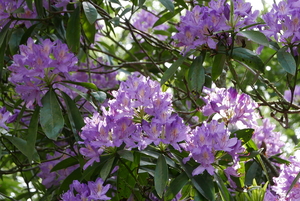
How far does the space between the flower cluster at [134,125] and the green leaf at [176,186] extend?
0.33 feet

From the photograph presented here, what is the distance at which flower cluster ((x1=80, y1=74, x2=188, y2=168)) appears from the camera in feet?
4.82

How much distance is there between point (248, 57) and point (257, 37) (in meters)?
0.10

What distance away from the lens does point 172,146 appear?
158cm

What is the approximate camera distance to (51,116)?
1.55 meters

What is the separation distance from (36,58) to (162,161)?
52cm

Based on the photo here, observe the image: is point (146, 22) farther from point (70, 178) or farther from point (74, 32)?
point (70, 178)

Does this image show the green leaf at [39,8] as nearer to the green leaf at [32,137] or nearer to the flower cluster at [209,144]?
the green leaf at [32,137]

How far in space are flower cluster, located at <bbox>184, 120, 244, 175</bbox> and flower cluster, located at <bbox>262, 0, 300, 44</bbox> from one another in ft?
1.28

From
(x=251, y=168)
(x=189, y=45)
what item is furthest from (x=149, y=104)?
(x=251, y=168)

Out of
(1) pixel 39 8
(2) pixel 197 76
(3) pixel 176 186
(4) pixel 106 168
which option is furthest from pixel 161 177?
(1) pixel 39 8

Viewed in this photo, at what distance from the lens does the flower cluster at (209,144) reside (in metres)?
1.46

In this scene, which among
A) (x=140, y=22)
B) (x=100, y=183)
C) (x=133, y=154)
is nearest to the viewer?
(x=100, y=183)

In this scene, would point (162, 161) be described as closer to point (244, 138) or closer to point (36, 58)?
point (244, 138)

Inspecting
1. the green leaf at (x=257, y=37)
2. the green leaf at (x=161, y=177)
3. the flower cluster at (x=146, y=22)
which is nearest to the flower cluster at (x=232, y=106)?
the green leaf at (x=257, y=37)
